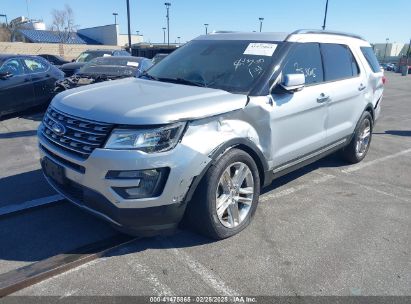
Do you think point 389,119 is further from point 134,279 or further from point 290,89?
point 134,279

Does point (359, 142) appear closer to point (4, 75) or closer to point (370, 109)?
point (370, 109)

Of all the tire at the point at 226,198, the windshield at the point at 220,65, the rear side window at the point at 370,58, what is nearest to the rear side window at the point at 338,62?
the rear side window at the point at 370,58

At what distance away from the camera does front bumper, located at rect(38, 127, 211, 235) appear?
2.76 meters

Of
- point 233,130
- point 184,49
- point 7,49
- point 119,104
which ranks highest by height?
point 184,49

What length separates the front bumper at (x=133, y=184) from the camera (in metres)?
2.76

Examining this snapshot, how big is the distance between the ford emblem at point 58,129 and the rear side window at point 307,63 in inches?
87.3

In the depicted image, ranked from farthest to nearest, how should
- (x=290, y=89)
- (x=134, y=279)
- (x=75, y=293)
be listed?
(x=290, y=89) → (x=134, y=279) → (x=75, y=293)

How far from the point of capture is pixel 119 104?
118 inches

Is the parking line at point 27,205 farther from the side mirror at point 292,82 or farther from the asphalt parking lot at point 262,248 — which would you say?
the side mirror at point 292,82

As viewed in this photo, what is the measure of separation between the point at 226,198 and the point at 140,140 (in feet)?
3.40

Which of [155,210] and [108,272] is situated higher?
[155,210]

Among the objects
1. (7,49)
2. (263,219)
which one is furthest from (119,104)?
(7,49)

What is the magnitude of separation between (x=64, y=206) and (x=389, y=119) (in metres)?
9.11

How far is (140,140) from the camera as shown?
279 cm
